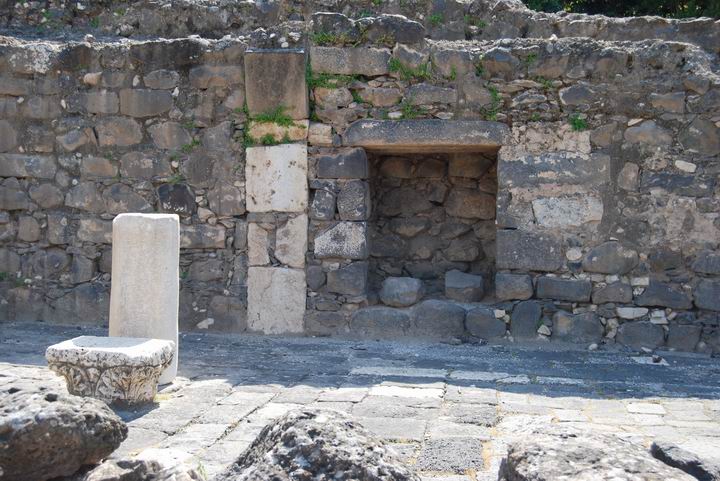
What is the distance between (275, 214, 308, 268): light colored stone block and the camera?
766 cm

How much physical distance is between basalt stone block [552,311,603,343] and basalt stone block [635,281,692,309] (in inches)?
16.8

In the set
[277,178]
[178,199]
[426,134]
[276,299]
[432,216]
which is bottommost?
[276,299]

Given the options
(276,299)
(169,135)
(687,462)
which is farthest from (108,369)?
(169,135)

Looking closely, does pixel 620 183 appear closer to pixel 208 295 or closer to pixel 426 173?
pixel 426 173

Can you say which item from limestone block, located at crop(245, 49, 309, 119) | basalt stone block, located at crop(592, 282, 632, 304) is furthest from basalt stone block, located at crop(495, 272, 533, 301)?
limestone block, located at crop(245, 49, 309, 119)

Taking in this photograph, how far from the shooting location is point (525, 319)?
7340 millimetres

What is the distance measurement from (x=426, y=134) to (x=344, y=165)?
0.81 meters

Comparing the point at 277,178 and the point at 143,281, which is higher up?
the point at 277,178

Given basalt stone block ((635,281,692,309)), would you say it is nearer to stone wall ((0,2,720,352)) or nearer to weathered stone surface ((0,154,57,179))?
stone wall ((0,2,720,352))

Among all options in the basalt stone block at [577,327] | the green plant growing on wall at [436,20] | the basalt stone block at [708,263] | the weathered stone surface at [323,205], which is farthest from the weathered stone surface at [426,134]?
the green plant growing on wall at [436,20]

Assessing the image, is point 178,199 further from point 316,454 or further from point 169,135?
point 316,454

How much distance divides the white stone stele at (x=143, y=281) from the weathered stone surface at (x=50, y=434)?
1.95 m

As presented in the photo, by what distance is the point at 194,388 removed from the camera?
5.50 m

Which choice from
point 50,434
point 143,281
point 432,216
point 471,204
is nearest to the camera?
point 50,434
